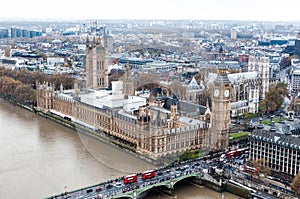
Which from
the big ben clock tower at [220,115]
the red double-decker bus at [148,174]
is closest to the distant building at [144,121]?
the big ben clock tower at [220,115]

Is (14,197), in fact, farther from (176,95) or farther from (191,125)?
(176,95)

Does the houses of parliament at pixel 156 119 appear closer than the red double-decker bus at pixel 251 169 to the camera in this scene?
No

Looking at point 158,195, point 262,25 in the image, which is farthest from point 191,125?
point 262,25

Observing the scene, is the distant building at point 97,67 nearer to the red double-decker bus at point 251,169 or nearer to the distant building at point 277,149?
the distant building at point 277,149

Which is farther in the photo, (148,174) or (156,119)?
(156,119)

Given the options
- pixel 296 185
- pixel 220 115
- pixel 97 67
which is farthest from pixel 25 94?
pixel 296 185

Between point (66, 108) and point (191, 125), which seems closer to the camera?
point (191, 125)

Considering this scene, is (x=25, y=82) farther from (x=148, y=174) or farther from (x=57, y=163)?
(x=148, y=174)
